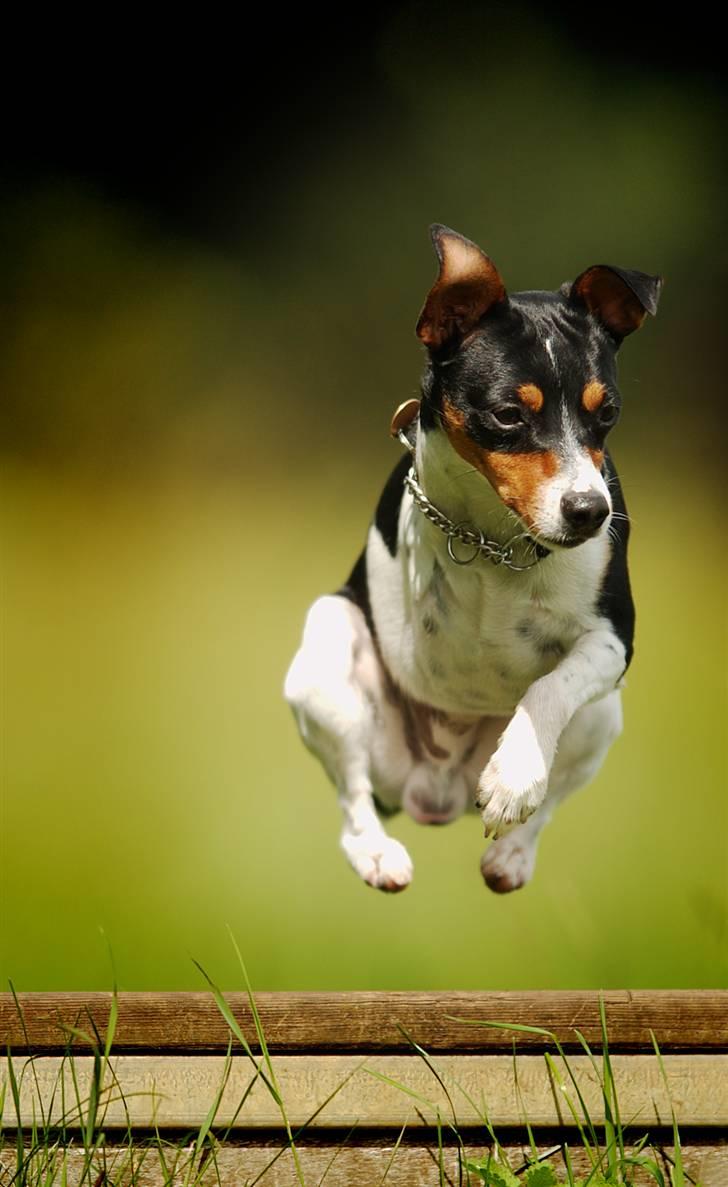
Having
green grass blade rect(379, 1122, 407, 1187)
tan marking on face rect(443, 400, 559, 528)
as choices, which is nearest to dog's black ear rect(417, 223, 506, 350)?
tan marking on face rect(443, 400, 559, 528)

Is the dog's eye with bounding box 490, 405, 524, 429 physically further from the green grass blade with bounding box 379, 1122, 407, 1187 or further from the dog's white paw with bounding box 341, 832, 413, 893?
the green grass blade with bounding box 379, 1122, 407, 1187

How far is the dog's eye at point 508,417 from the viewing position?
2.10 metres

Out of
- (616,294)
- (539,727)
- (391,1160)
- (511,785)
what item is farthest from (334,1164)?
(616,294)

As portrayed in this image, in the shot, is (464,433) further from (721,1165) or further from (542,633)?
(721,1165)

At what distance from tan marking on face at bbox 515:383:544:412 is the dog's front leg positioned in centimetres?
45

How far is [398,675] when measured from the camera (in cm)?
265

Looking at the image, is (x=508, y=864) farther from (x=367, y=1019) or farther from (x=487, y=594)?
(x=367, y=1019)

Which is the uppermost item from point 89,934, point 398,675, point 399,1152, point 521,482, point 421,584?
point 521,482

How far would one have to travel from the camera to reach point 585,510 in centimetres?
197

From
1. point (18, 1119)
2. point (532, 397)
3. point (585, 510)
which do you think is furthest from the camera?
point (532, 397)

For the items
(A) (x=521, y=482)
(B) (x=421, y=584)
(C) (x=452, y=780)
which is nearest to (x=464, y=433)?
(A) (x=521, y=482)

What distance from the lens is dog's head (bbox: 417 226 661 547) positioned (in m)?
2.03

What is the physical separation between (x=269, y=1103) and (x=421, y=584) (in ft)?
3.54

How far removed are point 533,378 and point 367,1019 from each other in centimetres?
99
